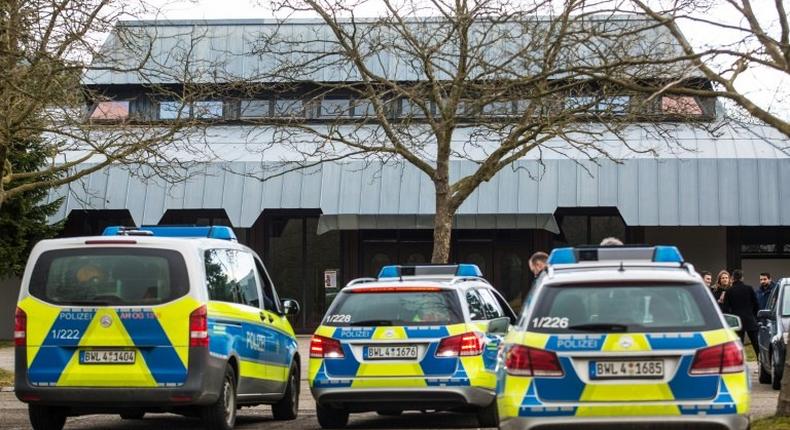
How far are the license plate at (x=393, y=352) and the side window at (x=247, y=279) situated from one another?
1583mm

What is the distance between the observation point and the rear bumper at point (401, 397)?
12.4 m

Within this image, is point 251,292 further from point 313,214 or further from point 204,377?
point 313,214

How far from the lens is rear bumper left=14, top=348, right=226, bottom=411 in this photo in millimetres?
11828

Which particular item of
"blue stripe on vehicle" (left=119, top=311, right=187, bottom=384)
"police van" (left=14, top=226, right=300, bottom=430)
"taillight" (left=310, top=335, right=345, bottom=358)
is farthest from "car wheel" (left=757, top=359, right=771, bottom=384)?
"blue stripe on vehicle" (left=119, top=311, right=187, bottom=384)

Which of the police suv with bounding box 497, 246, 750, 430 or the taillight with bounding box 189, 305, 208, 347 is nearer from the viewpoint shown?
the police suv with bounding box 497, 246, 750, 430

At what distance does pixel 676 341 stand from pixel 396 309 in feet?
14.2

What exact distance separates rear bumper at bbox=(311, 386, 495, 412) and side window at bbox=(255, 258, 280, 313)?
2015 millimetres

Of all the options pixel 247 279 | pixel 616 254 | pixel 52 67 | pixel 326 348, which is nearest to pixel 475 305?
pixel 326 348

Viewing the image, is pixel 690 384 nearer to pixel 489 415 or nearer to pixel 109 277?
pixel 489 415

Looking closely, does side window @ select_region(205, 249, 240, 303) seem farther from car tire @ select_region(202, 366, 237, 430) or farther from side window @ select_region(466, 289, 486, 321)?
side window @ select_region(466, 289, 486, 321)

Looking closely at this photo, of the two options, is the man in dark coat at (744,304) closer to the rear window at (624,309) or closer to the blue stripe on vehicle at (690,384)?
the rear window at (624,309)

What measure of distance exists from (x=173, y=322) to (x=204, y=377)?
544 mm

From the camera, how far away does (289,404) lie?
14852 millimetres

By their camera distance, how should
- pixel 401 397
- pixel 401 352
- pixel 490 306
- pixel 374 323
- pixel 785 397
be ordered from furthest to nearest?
pixel 490 306 → pixel 374 323 → pixel 401 352 → pixel 401 397 → pixel 785 397
